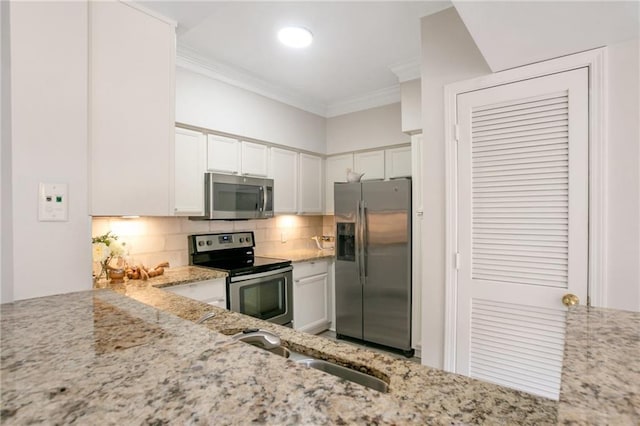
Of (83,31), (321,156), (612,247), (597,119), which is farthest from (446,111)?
(321,156)

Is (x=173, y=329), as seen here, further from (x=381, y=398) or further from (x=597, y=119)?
(x=597, y=119)

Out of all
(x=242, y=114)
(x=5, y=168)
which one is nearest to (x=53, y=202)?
(x=5, y=168)

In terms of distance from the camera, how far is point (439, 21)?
7.02ft

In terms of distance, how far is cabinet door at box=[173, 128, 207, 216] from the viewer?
2.83m

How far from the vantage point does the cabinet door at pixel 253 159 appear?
11.1ft

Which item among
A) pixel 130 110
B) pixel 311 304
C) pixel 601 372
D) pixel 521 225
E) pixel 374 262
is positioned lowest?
pixel 311 304

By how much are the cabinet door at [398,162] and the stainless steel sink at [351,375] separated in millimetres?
2950

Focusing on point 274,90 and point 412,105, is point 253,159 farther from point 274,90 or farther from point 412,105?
point 412,105

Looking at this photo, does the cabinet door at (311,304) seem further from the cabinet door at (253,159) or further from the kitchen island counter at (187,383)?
the kitchen island counter at (187,383)

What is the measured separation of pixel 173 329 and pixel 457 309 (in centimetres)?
174

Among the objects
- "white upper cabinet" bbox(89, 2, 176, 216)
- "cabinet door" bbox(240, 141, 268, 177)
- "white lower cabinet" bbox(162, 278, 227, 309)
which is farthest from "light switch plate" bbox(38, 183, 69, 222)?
"cabinet door" bbox(240, 141, 268, 177)

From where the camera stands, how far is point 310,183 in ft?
13.7

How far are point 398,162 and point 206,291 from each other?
236 cm

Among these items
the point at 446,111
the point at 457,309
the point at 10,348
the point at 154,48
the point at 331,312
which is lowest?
the point at 331,312
